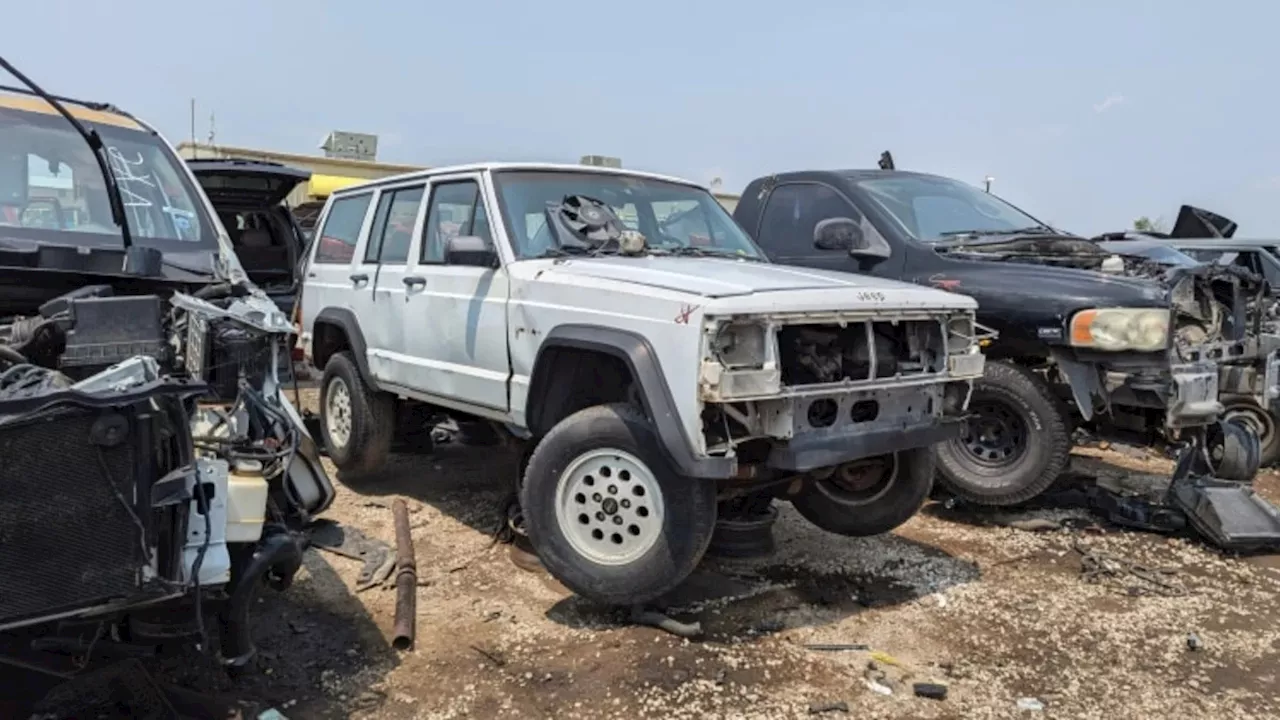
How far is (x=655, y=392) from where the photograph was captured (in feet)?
12.0

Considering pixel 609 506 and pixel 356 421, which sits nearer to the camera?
pixel 609 506

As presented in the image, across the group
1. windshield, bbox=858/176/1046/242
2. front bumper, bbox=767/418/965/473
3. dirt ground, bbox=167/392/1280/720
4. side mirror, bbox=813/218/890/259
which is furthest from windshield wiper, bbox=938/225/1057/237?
front bumper, bbox=767/418/965/473

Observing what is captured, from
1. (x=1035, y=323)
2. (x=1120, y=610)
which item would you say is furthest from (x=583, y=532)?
(x=1035, y=323)

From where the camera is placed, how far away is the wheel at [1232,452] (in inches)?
229

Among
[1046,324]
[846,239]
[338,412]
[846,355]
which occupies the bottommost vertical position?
[338,412]

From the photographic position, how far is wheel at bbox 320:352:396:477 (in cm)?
596

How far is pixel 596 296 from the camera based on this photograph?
401cm

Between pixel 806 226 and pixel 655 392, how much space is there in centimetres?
329

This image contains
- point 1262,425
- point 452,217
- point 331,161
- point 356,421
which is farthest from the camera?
point 331,161

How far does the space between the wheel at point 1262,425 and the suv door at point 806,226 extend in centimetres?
316

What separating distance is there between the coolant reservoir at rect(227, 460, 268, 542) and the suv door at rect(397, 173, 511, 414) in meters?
1.80

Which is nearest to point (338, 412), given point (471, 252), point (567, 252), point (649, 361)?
point (471, 252)

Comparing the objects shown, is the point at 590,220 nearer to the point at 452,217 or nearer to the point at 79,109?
the point at 452,217

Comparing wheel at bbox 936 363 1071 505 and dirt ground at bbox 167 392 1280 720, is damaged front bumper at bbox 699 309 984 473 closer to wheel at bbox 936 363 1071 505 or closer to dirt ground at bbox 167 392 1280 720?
dirt ground at bbox 167 392 1280 720
